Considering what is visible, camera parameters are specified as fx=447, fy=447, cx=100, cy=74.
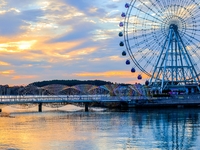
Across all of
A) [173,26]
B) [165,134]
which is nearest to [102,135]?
[165,134]

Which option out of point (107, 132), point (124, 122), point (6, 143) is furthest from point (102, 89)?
point (6, 143)

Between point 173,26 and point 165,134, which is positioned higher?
point 173,26

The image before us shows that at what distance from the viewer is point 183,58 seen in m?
88.5

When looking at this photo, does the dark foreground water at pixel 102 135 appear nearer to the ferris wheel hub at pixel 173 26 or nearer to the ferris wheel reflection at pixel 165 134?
the ferris wheel reflection at pixel 165 134

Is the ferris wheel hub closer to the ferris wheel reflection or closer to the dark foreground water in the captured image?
the ferris wheel reflection

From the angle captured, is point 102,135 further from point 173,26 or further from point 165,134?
point 173,26

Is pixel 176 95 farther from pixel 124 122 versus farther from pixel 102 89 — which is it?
pixel 102 89

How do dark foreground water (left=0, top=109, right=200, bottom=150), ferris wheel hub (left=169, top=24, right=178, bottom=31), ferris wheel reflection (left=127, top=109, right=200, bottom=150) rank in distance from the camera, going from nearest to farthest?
dark foreground water (left=0, top=109, right=200, bottom=150) < ferris wheel reflection (left=127, top=109, right=200, bottom=150) < ferris wheel hub (left=169, top=24, right=178, bottom=31)

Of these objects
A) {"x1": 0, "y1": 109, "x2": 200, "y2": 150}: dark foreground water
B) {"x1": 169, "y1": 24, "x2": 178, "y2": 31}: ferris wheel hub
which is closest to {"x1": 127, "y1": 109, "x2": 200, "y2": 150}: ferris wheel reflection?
{"x1": 0, "y1": 109, "x2": 200, "y2": 150}: dark foreground water

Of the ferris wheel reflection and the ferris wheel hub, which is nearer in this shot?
the ferris wheel reflection

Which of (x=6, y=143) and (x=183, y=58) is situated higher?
(x=183, y=58)

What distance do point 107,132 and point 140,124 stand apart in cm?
958

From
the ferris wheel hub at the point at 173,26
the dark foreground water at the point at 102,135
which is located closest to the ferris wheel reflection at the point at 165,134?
the dark foreground water at the point at 102,135

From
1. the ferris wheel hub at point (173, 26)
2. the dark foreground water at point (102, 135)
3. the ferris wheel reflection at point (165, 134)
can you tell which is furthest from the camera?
the ferris wheel hub at point (173, 26)
